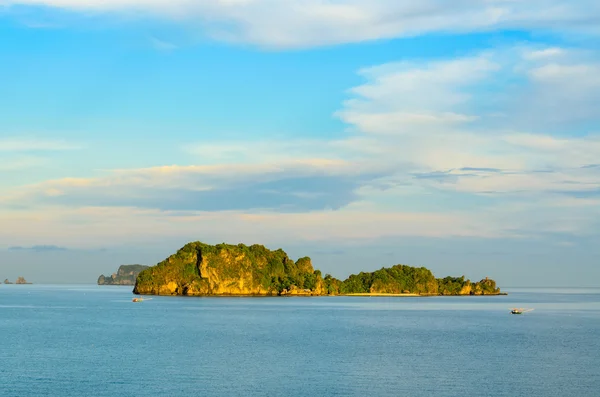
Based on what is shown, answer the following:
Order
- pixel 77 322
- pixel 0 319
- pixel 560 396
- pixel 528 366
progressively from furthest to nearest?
pixel 0 319 < pixel 77 322 < pixel 528 366 < pixel 560 396

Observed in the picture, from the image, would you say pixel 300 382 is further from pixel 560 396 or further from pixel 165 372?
pixel 560 396

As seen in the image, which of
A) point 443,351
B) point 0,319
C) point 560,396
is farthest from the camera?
point 0,319

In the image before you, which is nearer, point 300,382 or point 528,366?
point 300,382

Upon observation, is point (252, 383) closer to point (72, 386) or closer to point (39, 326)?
point (72, 386)

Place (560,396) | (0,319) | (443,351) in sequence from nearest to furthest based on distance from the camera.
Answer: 1. (560,396)
2. (443,351)
3. (0,319)

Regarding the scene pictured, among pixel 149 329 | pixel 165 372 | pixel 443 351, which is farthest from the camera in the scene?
pixel 149 329

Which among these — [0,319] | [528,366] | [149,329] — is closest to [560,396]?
[528,366]

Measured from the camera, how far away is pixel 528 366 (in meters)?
96.3

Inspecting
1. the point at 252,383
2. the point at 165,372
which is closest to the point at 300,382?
the point at 252,383

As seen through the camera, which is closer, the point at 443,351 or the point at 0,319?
the point at 443,351

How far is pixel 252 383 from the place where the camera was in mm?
81062

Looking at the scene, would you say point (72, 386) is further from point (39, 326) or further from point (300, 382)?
point (39, 326)

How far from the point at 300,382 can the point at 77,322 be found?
352 ft

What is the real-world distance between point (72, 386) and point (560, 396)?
1972 inches
